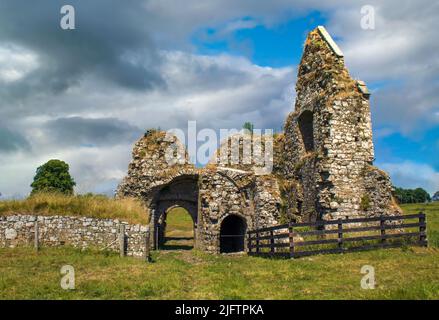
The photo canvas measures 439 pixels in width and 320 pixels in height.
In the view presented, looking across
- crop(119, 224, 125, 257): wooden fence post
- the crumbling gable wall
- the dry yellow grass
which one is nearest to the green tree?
the dry yellow grass

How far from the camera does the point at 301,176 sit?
22.5 meters

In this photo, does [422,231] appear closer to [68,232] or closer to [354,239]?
[354,239]

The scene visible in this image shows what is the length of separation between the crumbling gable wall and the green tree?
37.1 meters

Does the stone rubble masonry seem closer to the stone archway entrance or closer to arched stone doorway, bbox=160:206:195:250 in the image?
the stone archway entrance

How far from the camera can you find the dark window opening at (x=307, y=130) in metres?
23.2

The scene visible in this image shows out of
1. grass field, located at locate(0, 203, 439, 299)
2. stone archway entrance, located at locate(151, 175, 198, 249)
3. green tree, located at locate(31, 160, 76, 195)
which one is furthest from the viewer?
green tree, located at locate(31, 160, 76, 195)

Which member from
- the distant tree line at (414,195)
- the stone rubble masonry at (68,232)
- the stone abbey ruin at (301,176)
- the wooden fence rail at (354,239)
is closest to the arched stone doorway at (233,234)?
the stone abbey ruin at (301,176)

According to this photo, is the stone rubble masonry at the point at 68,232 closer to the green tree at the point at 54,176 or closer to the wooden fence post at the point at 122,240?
the wooden fence post at the point at 122,240

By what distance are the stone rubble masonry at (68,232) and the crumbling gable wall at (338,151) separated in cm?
910

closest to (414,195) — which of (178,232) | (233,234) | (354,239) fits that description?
(178,232)

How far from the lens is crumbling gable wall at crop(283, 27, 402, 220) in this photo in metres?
18.8

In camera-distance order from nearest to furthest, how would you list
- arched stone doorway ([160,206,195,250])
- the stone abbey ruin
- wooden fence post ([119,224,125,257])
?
wooden fence post ([119,224,125,257])
the stone abbey ruin
arched stone doorway ([160,206,195,250])

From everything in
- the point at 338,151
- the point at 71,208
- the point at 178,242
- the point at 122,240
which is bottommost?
the point at 178,242

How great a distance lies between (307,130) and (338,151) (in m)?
4.58
